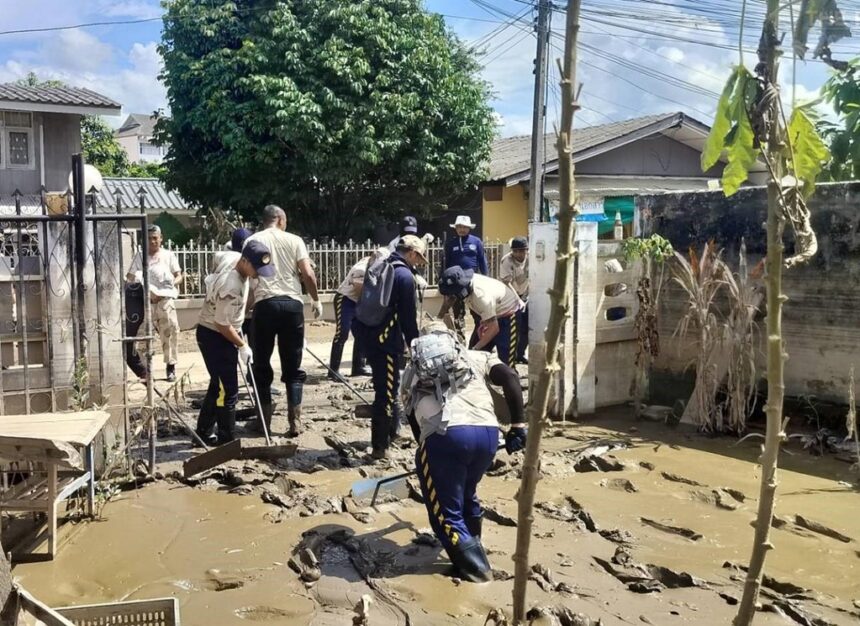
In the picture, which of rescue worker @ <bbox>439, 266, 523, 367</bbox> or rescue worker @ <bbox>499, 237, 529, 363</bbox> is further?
rescue worker @ <bbox>499, 237, 529, 363</bbox>

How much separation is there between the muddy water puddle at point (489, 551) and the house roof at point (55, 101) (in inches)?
567

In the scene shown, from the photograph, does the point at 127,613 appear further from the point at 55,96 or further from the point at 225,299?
the point at 55,96

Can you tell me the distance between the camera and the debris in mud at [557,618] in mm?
3848

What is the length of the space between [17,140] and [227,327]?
14.9 meters

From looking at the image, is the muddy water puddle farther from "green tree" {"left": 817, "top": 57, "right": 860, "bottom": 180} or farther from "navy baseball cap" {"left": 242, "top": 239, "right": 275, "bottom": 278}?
"green tree" {"left": 817, "top": 57, "right": 860, "bottom": 180}

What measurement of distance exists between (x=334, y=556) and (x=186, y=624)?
1.06 meters

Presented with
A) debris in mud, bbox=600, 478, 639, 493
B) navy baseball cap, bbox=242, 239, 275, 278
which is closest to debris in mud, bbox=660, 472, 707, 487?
debris in mud, bbox=600, 478, 639, 493

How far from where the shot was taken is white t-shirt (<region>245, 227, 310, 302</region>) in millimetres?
6926

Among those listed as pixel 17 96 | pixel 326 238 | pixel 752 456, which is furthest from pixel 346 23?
pixel 752 456

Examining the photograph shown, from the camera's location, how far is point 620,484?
248 inches

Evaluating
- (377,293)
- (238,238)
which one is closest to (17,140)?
(238,238)

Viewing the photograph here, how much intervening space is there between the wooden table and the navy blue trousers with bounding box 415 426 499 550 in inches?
71.1

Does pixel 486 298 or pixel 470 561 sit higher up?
pixel 486 298

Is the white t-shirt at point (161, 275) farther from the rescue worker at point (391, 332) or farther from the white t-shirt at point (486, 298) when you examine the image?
the white t-shirt at point (486, 298)
